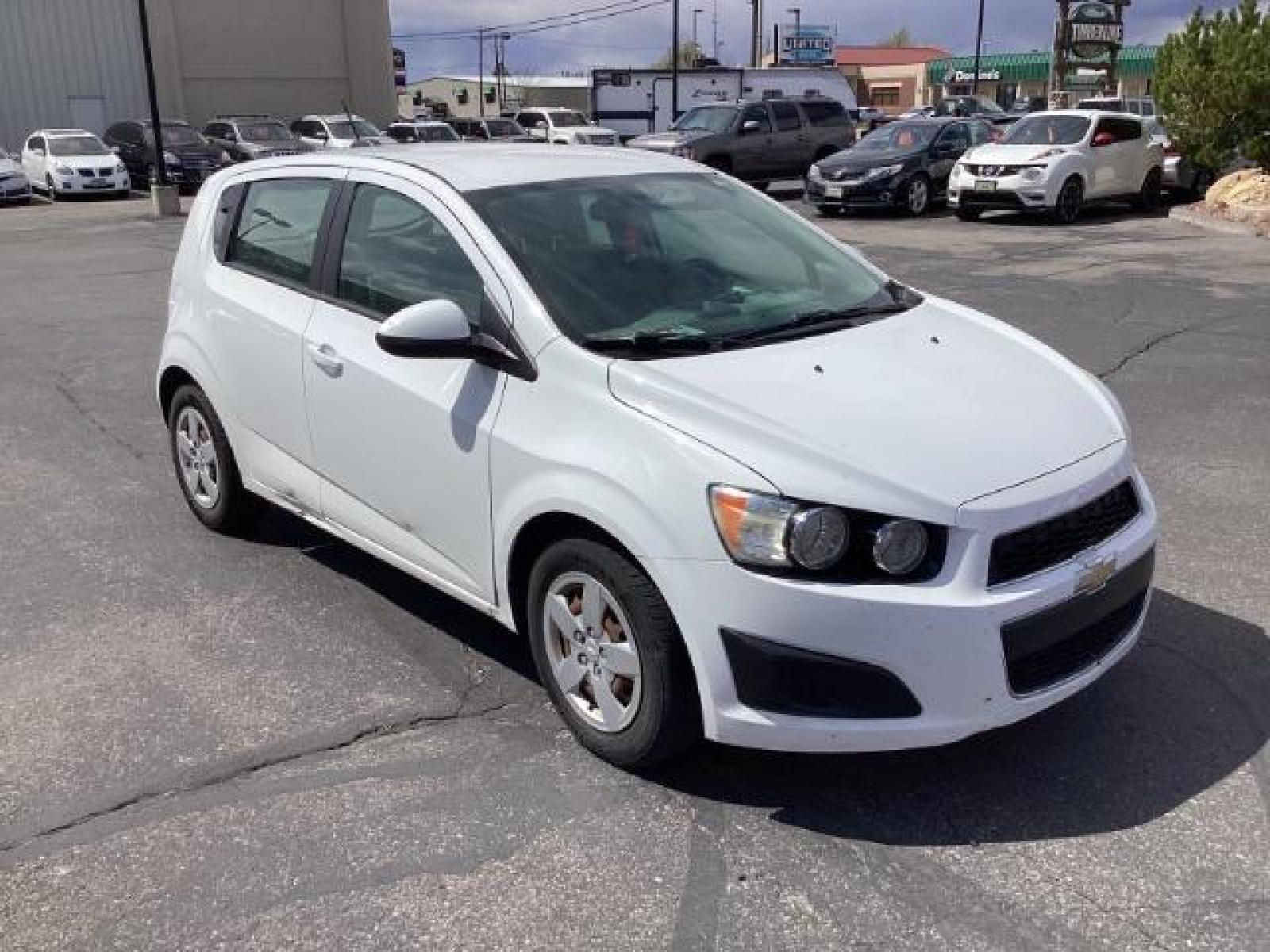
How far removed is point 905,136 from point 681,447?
1859 cm

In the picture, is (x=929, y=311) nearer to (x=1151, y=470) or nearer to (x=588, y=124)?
(x=1151, y=470)

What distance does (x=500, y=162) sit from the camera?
4.20 meters

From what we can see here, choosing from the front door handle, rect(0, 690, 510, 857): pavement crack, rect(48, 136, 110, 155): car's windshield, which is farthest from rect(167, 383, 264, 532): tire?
rect(48, 136, 110, 155): car's windshield

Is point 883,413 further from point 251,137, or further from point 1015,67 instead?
point 1015,67

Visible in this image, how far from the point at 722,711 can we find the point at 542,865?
594mm

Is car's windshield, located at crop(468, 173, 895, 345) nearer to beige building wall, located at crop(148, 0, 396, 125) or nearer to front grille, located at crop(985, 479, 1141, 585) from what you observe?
front grille, located at crop(985, 479, 1141, 585)

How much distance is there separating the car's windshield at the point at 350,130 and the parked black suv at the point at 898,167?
48.3ft

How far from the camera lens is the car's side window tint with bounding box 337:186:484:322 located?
377 centimetres

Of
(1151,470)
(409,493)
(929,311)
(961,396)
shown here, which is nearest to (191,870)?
(409,493)

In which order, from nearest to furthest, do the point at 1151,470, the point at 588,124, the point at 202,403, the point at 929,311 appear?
the point at 929,311 → the point at 202,403 → the point at 1151,470 → the point at 588,124

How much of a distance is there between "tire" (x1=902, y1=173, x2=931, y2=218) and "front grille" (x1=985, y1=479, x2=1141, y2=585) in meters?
16.9

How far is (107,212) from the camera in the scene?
81.7ft

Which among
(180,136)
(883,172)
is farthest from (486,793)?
(180,136)

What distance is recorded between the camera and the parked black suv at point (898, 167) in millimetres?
19062
